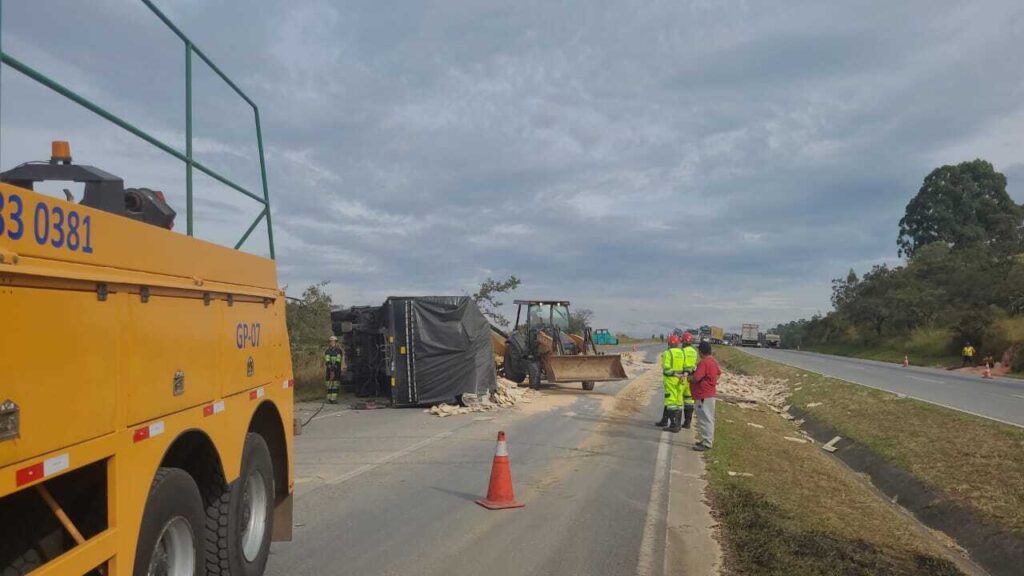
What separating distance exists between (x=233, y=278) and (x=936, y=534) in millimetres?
8141

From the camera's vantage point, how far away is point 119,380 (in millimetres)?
3049

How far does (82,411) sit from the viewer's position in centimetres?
275

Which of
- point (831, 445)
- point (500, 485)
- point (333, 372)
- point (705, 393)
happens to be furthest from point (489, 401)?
point (500, 485)

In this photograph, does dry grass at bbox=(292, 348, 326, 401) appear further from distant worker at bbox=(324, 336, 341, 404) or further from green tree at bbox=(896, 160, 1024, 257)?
green tree at bbox=(896, 160, 1024, 257)

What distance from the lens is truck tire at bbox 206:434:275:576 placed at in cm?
438

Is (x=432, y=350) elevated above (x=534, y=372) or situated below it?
above

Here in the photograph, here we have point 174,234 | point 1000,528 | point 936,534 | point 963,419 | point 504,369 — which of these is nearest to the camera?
point 174,234

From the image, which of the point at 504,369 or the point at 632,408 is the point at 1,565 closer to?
the point at 632,408

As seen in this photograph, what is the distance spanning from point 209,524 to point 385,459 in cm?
656

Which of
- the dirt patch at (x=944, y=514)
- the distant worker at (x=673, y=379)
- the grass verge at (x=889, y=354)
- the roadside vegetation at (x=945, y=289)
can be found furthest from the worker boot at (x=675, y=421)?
the grass verge at (x=889, y=354)

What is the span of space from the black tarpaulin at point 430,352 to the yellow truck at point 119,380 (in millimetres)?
13244

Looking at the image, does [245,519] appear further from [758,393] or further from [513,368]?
[758,393]

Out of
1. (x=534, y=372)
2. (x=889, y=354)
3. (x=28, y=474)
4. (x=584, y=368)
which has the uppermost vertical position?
(x=28, y=474)

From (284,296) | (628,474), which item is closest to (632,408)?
(628,474)
